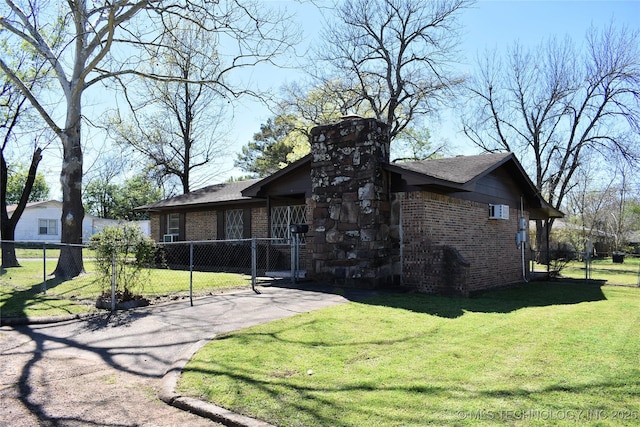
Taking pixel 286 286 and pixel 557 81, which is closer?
pixel 286 286

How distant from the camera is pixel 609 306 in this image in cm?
961

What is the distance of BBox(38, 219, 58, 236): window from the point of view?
1545 inches

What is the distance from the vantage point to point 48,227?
3975cm

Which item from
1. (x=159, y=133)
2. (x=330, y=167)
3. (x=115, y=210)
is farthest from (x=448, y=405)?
(x=115, y=210)

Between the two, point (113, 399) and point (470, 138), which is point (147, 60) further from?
point (470, 138)

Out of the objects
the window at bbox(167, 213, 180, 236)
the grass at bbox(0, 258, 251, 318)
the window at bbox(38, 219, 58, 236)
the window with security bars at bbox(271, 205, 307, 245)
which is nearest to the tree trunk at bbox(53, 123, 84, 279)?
the grass at bbox(0, 258, 251, 318)

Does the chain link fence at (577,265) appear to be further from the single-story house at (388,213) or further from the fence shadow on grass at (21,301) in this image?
the fence shadow on grass at (21,301)

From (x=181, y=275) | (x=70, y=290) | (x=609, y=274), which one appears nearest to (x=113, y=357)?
(x=70, y=290)

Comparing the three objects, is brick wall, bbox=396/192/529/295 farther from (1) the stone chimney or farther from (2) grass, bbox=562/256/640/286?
(2) grass, bbox=562/256/640/286

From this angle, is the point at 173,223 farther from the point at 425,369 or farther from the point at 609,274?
the point at 609,274

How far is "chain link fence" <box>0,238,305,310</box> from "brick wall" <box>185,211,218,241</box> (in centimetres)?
83

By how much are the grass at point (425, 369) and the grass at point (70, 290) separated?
166 inches

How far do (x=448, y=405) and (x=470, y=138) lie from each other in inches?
1312

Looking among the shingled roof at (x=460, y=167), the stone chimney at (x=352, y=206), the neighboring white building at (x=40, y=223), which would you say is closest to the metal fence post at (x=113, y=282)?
the stone chimney at (x=352, y=206)
